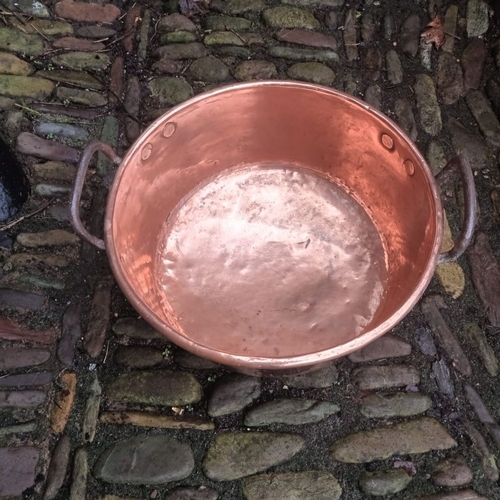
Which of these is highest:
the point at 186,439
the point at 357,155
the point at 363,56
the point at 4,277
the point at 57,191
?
the point at 363,56

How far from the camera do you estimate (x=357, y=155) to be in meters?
2.39

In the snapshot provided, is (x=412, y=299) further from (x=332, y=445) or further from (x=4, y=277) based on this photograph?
(x=4, y=277)

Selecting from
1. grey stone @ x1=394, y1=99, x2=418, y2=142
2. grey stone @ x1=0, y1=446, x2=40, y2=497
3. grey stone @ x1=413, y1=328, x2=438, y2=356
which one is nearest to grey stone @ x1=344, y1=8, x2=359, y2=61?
grey stone @ x1=394, y1=99, x2=418, y2=142

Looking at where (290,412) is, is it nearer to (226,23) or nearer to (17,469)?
(17,469)

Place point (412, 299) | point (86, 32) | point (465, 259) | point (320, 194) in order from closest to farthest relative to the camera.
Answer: point (412, 299) < point (465, 259) < point (320, 194) < point (86, 32)

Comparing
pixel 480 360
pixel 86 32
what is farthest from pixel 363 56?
pixel 480 360

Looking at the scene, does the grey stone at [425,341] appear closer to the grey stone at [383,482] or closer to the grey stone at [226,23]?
the grey stone at [383,482]

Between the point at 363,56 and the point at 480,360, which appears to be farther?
the point at 363,56

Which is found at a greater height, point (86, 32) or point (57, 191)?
point (86, 32)

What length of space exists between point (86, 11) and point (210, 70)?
2.23 ft

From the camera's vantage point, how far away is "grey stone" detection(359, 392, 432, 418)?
6.88 ft

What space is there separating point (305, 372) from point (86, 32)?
1870mm

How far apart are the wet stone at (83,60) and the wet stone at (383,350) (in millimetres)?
1705

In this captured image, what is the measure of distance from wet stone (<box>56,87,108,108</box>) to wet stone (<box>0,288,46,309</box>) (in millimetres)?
901
